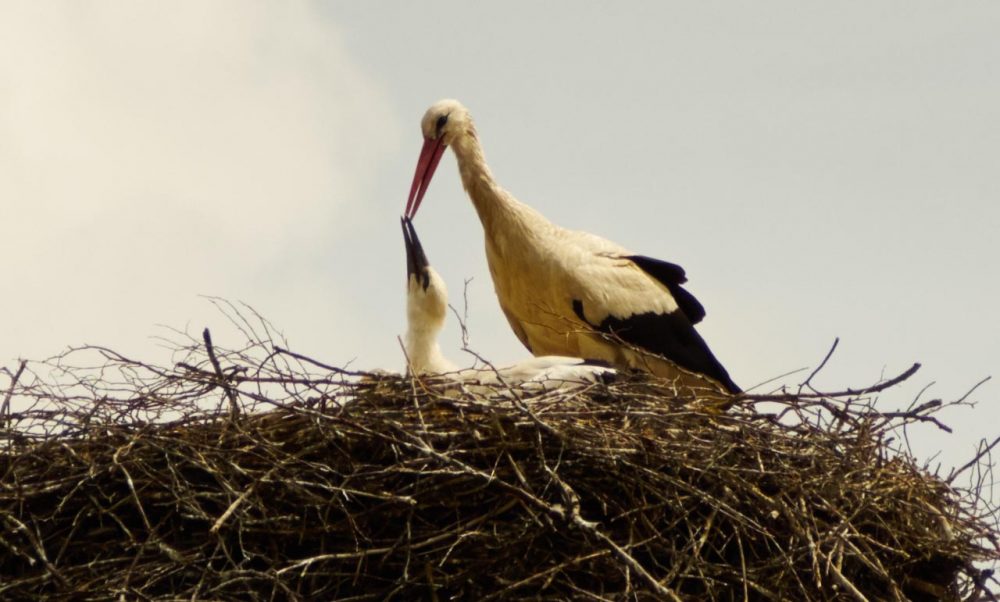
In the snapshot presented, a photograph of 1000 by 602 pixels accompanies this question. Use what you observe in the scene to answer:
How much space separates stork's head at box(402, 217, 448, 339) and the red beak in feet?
0.70

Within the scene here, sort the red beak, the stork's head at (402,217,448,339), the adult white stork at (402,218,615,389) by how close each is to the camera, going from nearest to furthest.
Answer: the adult white stork at (402,218,615,389)
the stork's head at (402,217,448,339)
the red beak

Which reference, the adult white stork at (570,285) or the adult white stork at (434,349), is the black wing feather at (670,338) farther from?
the adult white stork at (434,349)

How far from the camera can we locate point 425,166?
606 cm

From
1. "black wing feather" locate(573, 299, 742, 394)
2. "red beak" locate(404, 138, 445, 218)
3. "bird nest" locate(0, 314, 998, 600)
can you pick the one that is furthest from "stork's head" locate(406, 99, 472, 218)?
"bird nest" locate(0, 314, 998, 600)

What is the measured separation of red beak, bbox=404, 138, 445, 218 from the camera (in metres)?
6.00

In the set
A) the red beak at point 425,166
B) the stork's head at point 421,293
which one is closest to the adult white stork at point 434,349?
the stork's head at point 421,293

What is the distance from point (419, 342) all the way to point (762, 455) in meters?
1.60

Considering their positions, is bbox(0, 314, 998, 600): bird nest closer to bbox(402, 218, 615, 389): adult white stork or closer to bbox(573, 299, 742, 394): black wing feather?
bbox(402, 218, 615, 389): adult white stork

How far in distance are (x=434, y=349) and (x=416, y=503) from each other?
1704 millimetres

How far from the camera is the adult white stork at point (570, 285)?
5.67 metres

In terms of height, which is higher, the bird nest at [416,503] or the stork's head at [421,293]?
the stork's head at [421,293]

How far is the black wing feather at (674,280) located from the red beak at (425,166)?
78 centimetres

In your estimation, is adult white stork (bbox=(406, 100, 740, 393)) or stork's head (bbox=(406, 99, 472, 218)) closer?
adult white stork (bbox=(406, 100, 740, 393))

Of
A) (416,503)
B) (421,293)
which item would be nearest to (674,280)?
(421,293)
